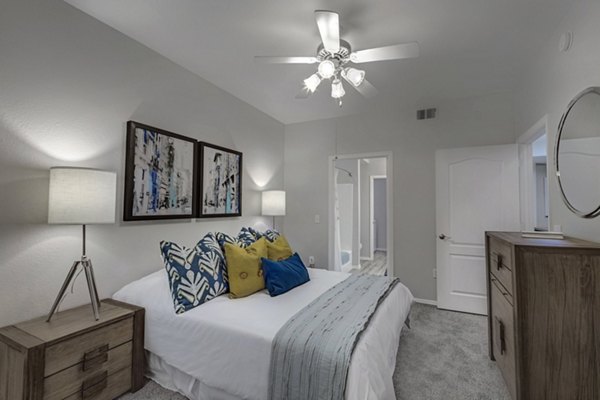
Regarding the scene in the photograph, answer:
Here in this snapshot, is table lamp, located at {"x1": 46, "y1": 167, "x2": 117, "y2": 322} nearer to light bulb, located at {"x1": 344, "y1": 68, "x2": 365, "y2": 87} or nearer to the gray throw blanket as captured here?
the gray throw blanket

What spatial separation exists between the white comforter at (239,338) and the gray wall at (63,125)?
1.41 feet

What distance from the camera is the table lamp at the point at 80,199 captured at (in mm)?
1602

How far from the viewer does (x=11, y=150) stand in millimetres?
1665

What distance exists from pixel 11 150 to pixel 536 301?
3198 millimetres

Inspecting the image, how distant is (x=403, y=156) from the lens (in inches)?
150

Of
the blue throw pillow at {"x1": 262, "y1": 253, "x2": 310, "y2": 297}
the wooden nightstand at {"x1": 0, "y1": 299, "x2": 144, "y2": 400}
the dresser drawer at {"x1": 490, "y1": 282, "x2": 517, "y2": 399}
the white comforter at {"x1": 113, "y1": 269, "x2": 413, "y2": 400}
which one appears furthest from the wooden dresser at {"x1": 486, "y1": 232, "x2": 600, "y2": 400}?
the wooden nightstand at {"x1": 0, "y1": 299, "x2": 144, "y2": 400}

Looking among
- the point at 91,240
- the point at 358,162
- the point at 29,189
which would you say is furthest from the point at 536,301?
the point at 358,162

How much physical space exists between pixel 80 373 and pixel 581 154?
3301 mm

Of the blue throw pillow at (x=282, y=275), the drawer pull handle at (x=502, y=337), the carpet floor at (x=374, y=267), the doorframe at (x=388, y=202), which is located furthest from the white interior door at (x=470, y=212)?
the blue throw pillow at (x=282, y=275)

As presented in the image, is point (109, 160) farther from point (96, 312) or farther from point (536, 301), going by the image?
point (536, 301)

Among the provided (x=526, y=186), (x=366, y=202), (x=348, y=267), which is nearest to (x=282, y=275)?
(x=526, y=186)

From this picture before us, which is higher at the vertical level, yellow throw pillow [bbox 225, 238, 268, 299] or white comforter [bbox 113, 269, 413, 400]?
yellow throw pillow [bbox 225, 238, 268, 299]

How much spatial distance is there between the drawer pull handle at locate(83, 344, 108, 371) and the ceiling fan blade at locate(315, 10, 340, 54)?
2.40 metres

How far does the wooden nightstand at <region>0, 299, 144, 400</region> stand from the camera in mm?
1394
